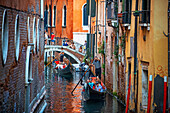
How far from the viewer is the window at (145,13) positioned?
36.9ft

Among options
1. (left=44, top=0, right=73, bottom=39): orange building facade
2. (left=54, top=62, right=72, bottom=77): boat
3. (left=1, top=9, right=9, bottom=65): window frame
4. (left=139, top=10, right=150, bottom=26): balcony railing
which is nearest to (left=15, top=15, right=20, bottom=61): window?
(left=1, top=9, right=9, bottom=65): window frame

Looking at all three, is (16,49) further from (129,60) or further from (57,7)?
(57,7)

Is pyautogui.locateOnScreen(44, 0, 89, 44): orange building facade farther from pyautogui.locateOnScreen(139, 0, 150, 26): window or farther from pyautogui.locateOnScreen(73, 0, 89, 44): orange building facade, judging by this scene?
pyautogui.locateOnScreen(139, 0, 150, 26): window

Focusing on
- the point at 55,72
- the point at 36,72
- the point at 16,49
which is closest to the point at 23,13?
the point at 16,49

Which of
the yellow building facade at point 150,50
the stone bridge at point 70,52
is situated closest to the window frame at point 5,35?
the yellow building facade at point 150,50

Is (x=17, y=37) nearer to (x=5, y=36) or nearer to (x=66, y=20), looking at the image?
(x=5, y=36)

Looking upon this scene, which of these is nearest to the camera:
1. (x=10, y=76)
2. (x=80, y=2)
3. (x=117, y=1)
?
(x=10, y=76)

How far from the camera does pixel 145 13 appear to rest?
11445 millimetres

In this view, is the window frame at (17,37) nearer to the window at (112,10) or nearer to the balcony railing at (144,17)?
the balcony railing at (144,17)

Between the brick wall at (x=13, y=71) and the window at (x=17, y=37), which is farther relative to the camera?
the window at (x=17, y=37)

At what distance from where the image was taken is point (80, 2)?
1492 inches

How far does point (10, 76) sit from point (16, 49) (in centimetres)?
102

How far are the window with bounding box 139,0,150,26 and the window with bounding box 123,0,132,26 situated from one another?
5.85 ft

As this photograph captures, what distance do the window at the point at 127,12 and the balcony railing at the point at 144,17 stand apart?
1.78 m
